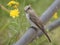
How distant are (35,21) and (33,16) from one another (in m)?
0.05

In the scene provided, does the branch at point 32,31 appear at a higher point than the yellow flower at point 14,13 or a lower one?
lower

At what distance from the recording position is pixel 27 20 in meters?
2.70

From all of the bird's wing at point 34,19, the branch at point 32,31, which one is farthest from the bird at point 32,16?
the branch at point 32,31

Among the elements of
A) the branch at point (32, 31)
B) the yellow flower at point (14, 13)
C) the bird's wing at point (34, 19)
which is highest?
the yellow flower at point (14, 13)

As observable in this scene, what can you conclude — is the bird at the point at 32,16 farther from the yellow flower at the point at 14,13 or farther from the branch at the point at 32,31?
the branch at the point at 32,31

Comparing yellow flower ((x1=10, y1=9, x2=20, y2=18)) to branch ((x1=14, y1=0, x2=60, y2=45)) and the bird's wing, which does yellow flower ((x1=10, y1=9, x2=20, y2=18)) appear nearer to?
the bird's wing

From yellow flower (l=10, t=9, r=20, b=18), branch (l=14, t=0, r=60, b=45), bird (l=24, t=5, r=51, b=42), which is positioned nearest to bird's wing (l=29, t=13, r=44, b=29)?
bird (l=24, t=5, r=51, b=42)

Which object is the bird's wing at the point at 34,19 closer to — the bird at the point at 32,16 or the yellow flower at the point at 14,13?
the bird at the point at 32,16

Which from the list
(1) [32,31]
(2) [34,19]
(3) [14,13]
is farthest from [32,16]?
(1) [32,31]

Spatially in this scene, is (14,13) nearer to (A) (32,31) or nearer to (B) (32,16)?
(B) (32,16)

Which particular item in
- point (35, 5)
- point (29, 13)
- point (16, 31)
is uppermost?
point (35, 5)

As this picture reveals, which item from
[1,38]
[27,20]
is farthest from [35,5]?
[27,20]

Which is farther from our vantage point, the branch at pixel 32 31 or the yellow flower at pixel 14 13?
the yellow flower at pixel 14 13

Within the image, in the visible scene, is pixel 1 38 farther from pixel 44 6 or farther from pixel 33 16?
pixel 44 6
